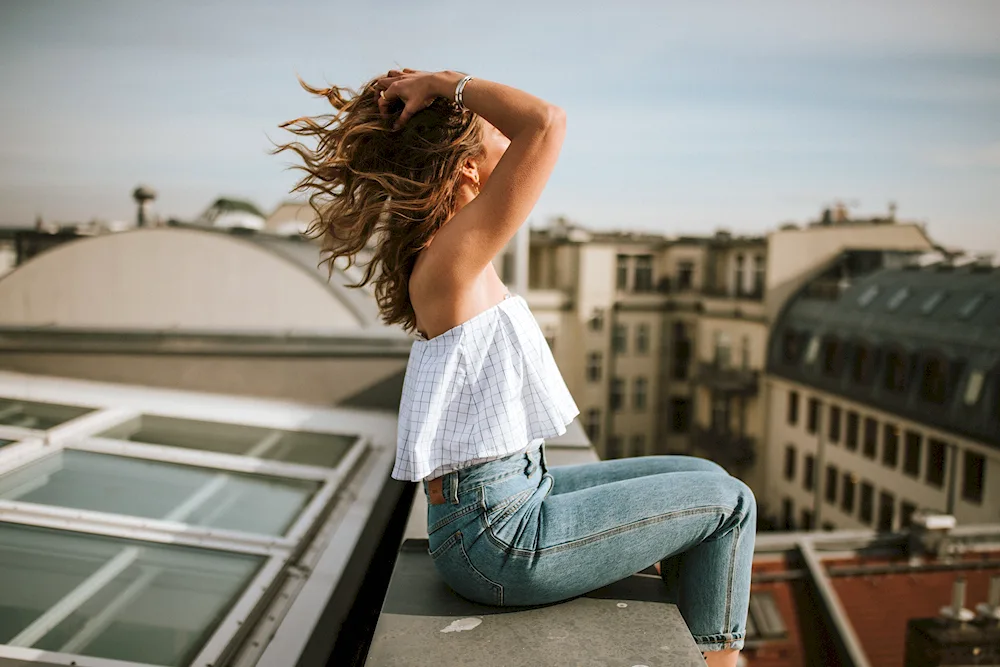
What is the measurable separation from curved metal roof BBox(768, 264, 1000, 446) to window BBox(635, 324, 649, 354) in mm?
6197

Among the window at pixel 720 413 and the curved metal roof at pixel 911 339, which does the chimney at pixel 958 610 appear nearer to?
the curved metal roof at pixel 911 339

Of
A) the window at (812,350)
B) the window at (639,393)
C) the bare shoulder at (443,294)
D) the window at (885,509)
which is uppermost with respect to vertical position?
the bare shoulder at (443,294)

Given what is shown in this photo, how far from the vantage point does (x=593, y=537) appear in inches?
60.2

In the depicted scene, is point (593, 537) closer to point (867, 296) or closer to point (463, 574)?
point (463, 574)

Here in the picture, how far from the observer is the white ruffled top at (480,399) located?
155cm

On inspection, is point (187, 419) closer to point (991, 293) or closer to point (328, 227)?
point (328, 227)

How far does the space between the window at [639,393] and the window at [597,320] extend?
9.44ft

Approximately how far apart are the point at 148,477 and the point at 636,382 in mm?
27812

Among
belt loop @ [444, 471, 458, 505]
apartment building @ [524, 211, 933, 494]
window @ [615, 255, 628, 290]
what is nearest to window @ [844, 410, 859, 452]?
apartment building @ [524, 211, 933, 494]

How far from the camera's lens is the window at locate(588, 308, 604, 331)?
28.8 metres

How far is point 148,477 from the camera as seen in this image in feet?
9.78

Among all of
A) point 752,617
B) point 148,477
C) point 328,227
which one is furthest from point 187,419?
point 752,617

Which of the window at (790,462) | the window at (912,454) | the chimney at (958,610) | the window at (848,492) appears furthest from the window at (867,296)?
the chimney at (958,610)

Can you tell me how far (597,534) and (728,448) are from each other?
85.6ft
